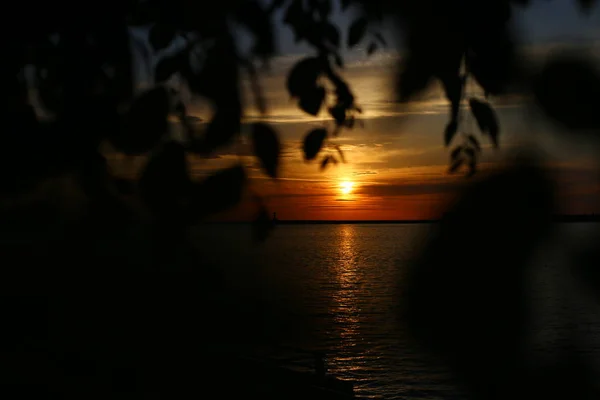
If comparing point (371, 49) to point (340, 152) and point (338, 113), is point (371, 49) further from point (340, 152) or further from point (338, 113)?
point (338, 113)

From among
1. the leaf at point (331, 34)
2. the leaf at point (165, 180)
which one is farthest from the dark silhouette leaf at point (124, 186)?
the leaf at point (331, 34)

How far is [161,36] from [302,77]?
334 millimetres

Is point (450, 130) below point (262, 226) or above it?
above

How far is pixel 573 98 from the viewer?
0.66 m

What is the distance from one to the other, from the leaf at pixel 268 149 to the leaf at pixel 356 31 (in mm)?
582

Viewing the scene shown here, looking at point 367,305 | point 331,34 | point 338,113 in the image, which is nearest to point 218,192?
point 338,113

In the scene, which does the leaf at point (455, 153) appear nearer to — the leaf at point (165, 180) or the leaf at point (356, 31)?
the leaf at point (165, 180)

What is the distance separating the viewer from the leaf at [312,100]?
132 centimetres

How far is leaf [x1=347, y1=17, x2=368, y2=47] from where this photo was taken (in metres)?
1.62

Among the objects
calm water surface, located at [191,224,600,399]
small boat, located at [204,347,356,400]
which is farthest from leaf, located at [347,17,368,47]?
small boat, located at [204,347,356,400]

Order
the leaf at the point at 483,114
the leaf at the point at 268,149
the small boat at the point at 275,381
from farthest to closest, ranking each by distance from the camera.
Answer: the small boat at the point at 275,381 → the leaf at the point at 268,149 → the leaf at the point at 483,114

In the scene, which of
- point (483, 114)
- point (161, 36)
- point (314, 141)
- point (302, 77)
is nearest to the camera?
point (483, 114)

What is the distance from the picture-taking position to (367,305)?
2260 inches

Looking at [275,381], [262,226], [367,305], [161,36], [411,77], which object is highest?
[161,36]
